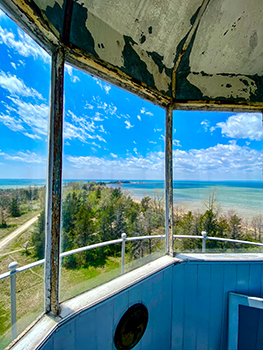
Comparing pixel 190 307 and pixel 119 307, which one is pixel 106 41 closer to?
pixel 119 307

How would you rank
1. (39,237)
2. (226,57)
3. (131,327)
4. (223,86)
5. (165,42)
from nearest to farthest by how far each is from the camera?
(39,237)
(131,327)
(165,42)
(226,57)
(223,86)

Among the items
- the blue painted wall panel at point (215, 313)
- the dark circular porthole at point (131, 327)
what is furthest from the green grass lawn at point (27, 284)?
the blue painted wall panel at point (215, 313)

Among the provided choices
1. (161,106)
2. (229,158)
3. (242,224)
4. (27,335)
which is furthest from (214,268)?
(161,106)

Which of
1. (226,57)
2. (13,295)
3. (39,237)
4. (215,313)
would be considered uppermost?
(226,57)

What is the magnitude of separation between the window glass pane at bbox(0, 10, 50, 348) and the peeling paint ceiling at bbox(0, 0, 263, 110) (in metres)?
0.11

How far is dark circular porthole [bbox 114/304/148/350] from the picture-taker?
3.19 ft

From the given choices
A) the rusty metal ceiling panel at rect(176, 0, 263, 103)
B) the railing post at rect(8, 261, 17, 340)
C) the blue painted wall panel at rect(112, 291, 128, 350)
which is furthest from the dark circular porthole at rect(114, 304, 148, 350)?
the rusty metal ceiling panel at rect(176, 0, 263, 103)

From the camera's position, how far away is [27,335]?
705 mm

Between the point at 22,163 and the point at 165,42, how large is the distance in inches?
45.1

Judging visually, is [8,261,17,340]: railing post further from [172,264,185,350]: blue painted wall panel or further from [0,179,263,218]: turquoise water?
[172,264,185,350]: blue painted wall panel

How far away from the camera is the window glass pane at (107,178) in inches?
36.8

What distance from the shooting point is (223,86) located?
54.3 inches

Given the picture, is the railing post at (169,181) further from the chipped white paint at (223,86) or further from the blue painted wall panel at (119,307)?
the blue painted wall panel at (119,307)

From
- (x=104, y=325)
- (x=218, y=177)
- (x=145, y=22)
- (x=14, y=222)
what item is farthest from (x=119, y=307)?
(x=145, y=22)
